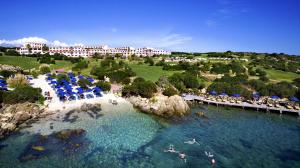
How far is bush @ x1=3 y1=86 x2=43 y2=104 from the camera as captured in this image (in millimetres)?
45572

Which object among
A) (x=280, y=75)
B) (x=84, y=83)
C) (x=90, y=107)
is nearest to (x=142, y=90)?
(x=90, y=107)

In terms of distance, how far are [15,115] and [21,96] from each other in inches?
329

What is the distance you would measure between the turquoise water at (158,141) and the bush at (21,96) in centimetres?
1045

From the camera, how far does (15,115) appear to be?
129ft

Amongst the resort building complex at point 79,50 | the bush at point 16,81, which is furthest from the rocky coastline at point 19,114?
the resort building complex at point 79,50

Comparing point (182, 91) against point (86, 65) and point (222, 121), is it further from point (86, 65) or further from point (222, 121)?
point (86, 65)

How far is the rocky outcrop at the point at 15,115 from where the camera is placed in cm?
3553

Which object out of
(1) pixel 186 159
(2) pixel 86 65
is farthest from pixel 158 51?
(1) pixel 186 159

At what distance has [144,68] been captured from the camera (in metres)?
99.2

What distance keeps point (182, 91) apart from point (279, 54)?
101 meters

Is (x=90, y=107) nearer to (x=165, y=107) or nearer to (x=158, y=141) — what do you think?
(x=165, y=107)

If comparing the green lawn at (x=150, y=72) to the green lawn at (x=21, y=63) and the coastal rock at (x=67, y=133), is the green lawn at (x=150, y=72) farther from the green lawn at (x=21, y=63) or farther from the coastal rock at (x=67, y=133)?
the coastal rock at (x=67, y=133)

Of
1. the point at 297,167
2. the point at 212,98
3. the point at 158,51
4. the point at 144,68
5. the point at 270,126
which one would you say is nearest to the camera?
the point at 297,167

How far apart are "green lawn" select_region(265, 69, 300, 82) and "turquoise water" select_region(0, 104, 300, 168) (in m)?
39.9
